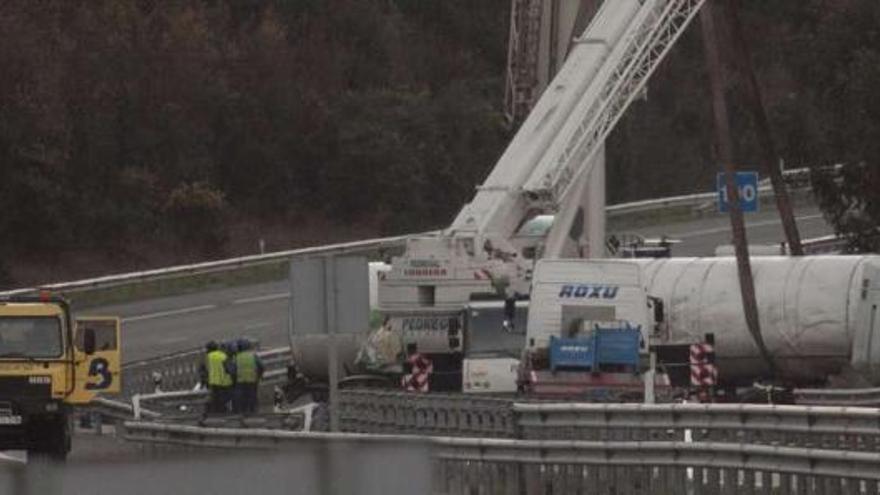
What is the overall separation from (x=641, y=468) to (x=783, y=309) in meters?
19.1

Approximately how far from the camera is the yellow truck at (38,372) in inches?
1075

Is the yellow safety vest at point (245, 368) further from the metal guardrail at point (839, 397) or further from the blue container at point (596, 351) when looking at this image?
the metal guardrail at point (839, 397)

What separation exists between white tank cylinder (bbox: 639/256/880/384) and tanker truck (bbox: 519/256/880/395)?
0.02 meters

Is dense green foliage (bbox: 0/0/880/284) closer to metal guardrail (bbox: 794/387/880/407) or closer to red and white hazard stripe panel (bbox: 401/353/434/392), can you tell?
metal guardrail (bbox: 794/387/880/407)

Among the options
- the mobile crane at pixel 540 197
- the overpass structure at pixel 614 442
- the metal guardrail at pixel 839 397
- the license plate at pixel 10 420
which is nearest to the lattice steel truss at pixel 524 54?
the mobile crane at pixel 540 197

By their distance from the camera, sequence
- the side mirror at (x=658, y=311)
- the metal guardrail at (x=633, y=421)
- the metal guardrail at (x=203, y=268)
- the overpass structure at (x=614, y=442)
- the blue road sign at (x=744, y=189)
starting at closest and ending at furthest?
the overpass structure at (x=614, y=442)
the metal guardrail at (x=633, y=421)
the side mirror at (x=658, y=311)
the blue road sign at (x=744, y=189)
the metal guardrail at (x=203, y=268)

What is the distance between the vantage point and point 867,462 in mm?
16797

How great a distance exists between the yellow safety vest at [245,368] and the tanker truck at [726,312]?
146 inches

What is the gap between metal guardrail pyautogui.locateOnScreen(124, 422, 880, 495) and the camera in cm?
1750

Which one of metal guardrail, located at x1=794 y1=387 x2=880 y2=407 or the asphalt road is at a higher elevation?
metal guardrail, located at x1=794 y1=387 x2=880 y2=407

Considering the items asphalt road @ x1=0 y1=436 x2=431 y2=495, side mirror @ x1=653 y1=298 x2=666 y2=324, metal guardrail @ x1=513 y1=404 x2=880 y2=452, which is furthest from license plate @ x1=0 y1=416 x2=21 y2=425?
asphalt road @ x1=0 y1=436 x2=431 y2=495

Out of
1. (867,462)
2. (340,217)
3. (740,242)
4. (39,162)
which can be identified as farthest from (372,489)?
(340,217)

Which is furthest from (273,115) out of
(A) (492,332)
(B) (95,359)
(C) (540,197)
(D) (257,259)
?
(B) (95,359)

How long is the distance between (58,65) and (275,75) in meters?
8.16
